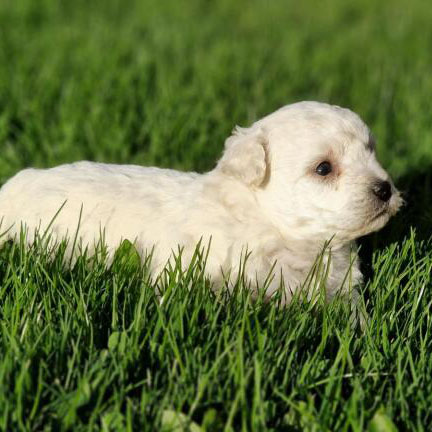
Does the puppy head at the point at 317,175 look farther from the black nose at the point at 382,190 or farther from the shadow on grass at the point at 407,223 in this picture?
the shadow on grass at the point at 407,223

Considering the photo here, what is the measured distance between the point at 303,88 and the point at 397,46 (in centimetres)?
238

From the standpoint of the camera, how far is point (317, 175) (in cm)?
381

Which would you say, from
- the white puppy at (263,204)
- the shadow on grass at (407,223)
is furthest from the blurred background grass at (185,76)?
the white puppy at (263,204)

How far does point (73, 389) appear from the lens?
3059 millimetres

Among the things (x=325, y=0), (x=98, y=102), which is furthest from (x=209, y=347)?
(x=325, y=0)

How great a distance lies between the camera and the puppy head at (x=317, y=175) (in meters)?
3.79

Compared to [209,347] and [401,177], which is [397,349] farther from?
[401,177]

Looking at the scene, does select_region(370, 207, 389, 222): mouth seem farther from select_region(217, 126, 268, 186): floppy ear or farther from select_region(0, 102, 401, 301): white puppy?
select_region(217, 126, 268, 186): floppy ear

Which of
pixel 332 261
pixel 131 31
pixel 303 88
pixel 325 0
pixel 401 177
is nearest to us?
pixel 332 261

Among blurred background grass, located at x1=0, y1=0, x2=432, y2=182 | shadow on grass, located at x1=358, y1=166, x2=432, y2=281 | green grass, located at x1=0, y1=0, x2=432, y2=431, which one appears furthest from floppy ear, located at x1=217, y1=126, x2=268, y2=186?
blurred background grass, located at x1=0, y1=0, x2=432, y2=182

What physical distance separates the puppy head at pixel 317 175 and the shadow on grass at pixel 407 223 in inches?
21.0

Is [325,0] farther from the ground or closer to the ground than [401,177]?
farther from the ground

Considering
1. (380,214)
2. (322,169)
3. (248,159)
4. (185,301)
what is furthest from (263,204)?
(185,301)

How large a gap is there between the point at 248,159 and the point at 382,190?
70cm
